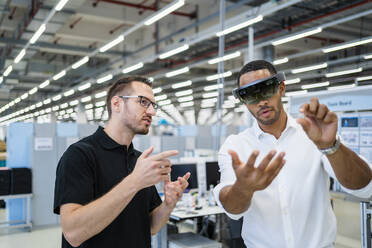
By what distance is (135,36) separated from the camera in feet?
34.9

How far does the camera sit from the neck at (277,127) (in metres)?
1.40

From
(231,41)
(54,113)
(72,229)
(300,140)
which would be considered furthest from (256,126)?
(54,113)

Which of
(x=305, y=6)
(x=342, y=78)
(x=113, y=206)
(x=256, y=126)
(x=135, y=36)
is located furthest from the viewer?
(x=135, y=36)

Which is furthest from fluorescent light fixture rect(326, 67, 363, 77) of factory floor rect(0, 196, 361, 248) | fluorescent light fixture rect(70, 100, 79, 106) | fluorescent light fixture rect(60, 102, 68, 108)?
fluorescent light fixture rect(60, 102, 68, 108)

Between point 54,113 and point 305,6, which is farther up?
point 305,6

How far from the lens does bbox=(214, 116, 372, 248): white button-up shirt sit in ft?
4.08

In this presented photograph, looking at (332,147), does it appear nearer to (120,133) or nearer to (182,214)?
(120,133)

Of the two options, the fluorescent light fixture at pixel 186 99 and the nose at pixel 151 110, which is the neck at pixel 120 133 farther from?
the fluorescent light fixture at pixel 186 99

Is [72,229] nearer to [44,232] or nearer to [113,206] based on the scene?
[113,206]

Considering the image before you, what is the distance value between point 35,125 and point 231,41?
17.2 feet

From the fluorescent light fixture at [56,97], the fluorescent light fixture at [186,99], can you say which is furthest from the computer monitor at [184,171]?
the fluorescent light fixture at [186,99]

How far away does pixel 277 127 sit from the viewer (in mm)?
1407

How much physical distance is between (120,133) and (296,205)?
2.74 ft

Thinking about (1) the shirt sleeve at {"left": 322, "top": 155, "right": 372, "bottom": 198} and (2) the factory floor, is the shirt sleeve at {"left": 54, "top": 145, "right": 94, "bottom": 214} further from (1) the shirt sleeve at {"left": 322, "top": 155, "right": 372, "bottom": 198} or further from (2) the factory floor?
(2) the factory floor
